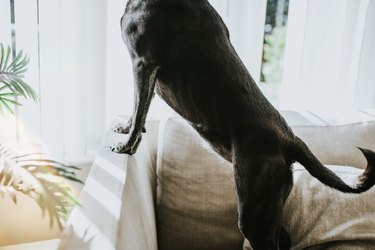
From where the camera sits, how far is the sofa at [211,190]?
3.73 feet

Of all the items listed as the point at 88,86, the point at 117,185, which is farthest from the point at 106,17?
the point at 117,185

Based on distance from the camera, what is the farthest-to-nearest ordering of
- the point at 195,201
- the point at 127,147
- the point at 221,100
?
the point at 195,201 < the point at 127,147 < the point at 221,100

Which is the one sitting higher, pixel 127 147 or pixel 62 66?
pixel 62 66

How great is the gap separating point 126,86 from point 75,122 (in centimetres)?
25

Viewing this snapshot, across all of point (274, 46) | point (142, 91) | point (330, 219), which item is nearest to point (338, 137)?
point (330, 219)

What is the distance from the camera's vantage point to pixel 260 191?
87 cm

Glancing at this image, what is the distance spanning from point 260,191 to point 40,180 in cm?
47

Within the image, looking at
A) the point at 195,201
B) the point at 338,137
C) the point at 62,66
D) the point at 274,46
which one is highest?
the point at 274,46

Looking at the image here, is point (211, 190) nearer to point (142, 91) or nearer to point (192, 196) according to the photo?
point (192, 196)

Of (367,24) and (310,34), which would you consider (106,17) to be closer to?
(310,34)

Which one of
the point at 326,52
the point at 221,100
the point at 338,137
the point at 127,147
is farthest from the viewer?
the point at 326,52

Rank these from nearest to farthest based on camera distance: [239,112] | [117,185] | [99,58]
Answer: [239,112]
[117,185]
[99,58]

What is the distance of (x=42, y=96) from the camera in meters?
1.56

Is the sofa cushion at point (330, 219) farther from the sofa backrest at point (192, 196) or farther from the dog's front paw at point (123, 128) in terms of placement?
the dog's front paw at point (123, 128)
